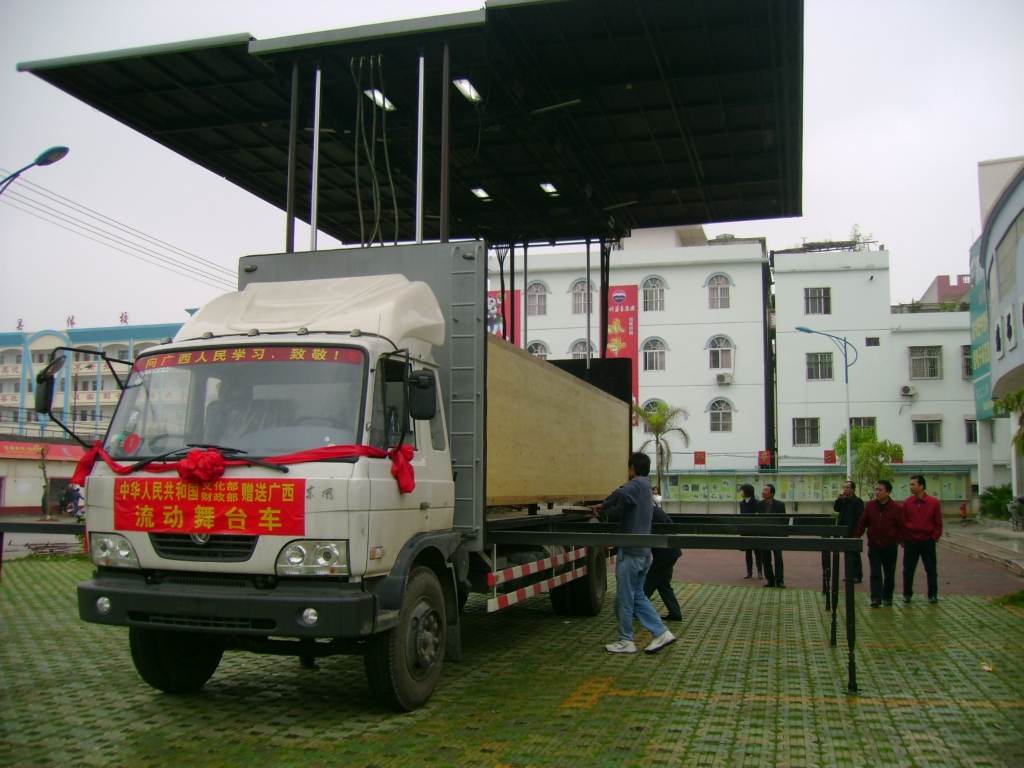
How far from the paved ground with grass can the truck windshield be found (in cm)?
187

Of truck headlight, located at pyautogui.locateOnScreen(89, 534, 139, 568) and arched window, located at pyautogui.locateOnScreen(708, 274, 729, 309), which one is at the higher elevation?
arched window, located at pyautogui.locateOnScreen(708, 274, 729, 309)

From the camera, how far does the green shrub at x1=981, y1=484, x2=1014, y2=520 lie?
3341 centimetres

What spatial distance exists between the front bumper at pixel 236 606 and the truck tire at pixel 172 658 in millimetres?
691

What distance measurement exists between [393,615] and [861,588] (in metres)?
11.6

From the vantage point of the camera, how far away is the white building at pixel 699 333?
47.1m

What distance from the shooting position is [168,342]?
6.80m

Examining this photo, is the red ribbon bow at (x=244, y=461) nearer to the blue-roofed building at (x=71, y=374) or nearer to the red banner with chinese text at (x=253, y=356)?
the red banner with chinese text at (x=253, y=356)

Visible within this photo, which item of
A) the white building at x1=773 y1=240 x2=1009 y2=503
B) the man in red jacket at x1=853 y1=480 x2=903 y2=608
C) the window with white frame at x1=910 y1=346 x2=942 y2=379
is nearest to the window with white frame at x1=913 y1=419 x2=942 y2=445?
the white building at x1=773 y1=240 x2=1009 y2=503

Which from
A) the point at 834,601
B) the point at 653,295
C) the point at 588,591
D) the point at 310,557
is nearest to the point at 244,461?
the point at 310,557

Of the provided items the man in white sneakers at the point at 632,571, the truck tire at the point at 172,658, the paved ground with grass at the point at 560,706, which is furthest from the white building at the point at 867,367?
the truck tire at the point at 172,658

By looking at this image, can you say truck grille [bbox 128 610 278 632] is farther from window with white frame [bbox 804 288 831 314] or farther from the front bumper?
window with white frame [bbox 804 288 831 314]

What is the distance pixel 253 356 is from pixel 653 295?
4367 centimetres

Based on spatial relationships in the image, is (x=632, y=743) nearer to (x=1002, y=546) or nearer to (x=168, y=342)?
(x=168, y=342)

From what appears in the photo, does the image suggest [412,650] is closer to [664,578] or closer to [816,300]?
[664,578]
